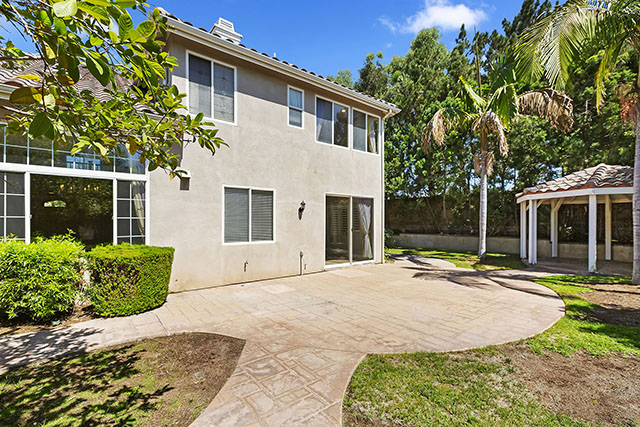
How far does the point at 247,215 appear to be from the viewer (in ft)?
26.9

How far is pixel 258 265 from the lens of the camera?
8344mm

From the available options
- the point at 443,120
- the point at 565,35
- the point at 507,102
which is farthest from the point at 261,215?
the point at 443,120

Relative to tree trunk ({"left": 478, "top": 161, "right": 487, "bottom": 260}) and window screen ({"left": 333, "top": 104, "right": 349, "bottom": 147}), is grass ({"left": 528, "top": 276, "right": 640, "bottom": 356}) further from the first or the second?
window screen ({"left": 333, "top": 104, "right": 349, "bottom": 147})

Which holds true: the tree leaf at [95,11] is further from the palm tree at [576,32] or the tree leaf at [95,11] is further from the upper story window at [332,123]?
the palm tree at [576,32]

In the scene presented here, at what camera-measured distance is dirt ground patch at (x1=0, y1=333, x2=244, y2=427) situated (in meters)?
2.67

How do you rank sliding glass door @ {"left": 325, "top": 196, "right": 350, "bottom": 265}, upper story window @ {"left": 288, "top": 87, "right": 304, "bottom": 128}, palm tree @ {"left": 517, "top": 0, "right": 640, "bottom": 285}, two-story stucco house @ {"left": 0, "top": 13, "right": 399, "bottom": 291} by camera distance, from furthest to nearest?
sliding glass door @ {"left": 325, "top": 196, "right": 350, "bottom": 265}
upper story window @ {"left": 288, "top": 87, "right": 304, "bottom": 128}
palm tree @ {"left": 517, "top": 0, "right": 640, "bottom": 285}
two-story stucco house @ {"left": 0, "top": 13, "right": 399, "bottom": 291}

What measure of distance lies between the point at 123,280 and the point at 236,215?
3.21 metres

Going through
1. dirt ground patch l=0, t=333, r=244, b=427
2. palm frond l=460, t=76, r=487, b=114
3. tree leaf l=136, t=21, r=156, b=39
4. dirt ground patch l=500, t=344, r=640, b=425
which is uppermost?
palm frond l=460, t=76, r=487, b=114

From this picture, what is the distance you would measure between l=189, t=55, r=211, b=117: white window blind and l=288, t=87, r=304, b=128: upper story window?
2487mm

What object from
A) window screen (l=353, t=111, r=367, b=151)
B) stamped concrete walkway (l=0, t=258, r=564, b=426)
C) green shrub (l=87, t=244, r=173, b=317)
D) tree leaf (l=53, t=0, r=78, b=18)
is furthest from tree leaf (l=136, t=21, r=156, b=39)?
window screen (l=353, t=111, r=367, b=151)

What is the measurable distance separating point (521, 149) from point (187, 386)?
54.0ft

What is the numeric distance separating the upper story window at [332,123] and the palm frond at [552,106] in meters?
7.17

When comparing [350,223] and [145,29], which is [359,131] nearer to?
[350,223]

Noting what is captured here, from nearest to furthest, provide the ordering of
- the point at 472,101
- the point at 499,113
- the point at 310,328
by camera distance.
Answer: the point at 310,328 < the point at 499,113 < the point at 472,101
